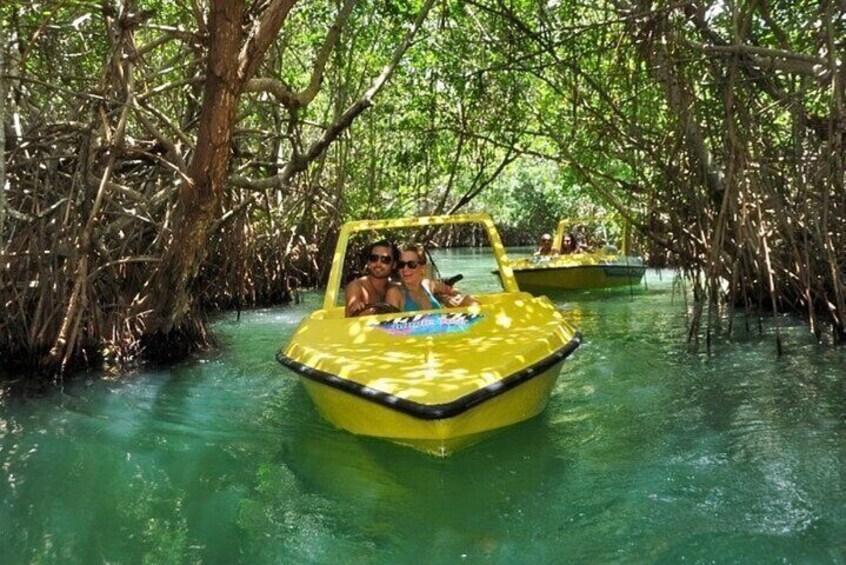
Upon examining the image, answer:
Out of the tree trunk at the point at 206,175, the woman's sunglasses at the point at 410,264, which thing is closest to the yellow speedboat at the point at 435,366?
the woman's sunglasses at the point at 410,264

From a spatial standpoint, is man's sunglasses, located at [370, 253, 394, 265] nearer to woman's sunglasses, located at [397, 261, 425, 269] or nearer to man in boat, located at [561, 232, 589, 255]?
woman's sunglasses, located at [397, 261, 425, 269]

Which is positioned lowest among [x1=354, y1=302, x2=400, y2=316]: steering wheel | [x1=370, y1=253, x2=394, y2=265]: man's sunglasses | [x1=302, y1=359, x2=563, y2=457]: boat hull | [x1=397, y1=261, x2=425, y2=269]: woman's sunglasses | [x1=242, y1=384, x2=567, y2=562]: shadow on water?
[x1=242, y1=384, x2=567, y2=562]: shadow on water

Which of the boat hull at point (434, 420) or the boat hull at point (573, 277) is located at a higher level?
the boat hull at point (573, 277)

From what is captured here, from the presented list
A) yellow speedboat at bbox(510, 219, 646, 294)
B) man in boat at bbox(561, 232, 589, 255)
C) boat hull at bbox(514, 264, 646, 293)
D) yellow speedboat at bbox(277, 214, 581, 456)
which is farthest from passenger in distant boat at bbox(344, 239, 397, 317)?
man in boat at bbox(561, 232, 589, 255)

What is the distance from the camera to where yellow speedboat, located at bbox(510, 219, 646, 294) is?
13.0 metres

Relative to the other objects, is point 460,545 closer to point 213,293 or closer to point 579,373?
point 579,373

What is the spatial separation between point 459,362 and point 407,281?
55.1 inches

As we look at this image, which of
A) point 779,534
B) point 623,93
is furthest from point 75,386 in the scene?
point 623,93

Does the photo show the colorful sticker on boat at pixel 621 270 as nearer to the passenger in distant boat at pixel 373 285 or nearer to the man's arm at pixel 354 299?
the passenger in distant boat at pixel 373 285

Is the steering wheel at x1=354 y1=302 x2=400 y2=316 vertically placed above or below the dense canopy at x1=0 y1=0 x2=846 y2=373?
below

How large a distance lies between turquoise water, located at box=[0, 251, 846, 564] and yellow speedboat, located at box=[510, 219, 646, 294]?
6.42 meters

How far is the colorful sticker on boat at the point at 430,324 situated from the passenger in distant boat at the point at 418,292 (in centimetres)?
42

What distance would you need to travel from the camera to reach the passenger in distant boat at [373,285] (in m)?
5.34

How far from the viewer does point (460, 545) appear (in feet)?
10.8
